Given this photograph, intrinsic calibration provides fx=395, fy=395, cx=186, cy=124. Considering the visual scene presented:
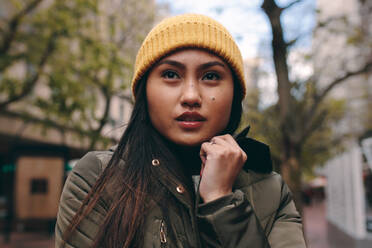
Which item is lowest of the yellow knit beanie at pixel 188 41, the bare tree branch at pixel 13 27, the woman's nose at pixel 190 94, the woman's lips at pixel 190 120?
the woman's lips at pixel 190 120

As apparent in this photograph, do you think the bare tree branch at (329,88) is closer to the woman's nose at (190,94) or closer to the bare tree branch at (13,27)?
the woman's nose at (190,94)

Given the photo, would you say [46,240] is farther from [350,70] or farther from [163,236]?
[163,236]

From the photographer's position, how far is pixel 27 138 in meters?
17.5

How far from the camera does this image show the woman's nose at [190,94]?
168 centimetres

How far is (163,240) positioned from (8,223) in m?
13.3

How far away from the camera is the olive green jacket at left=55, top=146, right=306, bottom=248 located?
1494 mm

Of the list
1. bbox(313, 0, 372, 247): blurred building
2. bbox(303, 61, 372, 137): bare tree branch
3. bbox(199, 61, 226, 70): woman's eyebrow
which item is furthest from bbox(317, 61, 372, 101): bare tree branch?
bbox(199, 61, 226, 70): woman's eyebrow

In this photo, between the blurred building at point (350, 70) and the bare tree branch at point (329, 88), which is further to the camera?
the blurred building at point (350, 70)

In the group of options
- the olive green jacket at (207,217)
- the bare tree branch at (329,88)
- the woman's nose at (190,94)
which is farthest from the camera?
the bare tree branch at (329,88)

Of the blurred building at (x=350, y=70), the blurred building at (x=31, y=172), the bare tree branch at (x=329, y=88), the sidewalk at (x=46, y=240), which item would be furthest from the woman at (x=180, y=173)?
the blurred building at (x=31, y=172)

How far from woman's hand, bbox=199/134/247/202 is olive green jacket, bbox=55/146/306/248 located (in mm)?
52

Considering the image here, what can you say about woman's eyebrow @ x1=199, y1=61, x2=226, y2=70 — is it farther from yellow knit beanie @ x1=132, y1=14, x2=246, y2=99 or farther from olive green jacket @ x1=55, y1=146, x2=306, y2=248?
olive green jacket @ x1=55, y1=146, x2=306, y2=248

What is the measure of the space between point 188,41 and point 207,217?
0.78m

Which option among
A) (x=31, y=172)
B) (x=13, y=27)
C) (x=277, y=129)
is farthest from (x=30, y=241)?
(x=277, y=129)
